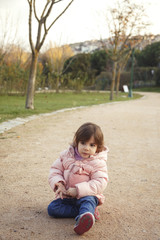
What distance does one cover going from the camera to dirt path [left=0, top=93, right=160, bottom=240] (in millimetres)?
2170

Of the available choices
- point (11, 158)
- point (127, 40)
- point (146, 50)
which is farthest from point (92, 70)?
point (11, 158)

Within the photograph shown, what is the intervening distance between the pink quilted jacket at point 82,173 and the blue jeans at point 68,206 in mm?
84

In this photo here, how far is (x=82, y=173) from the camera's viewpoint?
247 centimetres

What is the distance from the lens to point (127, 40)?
1839 centimetres

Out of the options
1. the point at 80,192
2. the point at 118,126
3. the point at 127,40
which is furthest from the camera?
the point at 127,40

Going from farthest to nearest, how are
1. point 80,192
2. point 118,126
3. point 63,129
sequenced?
point 118,126 < point 63,129 < point 80,192

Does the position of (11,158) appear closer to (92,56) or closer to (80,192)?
(80,192)

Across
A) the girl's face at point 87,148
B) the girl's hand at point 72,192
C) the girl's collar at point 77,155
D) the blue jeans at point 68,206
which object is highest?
the girl's face at point 87,148

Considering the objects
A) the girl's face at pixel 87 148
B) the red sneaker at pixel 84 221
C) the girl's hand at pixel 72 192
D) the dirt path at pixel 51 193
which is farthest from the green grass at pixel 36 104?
the red sneaker at pixel 84 221

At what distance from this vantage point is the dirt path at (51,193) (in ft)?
7.12

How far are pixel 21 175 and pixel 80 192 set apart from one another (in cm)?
126

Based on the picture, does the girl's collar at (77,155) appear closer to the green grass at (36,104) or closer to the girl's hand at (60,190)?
the girl's hand at (60,190)

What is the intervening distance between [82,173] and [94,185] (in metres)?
0.16

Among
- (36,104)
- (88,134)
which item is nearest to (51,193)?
(88,134)
